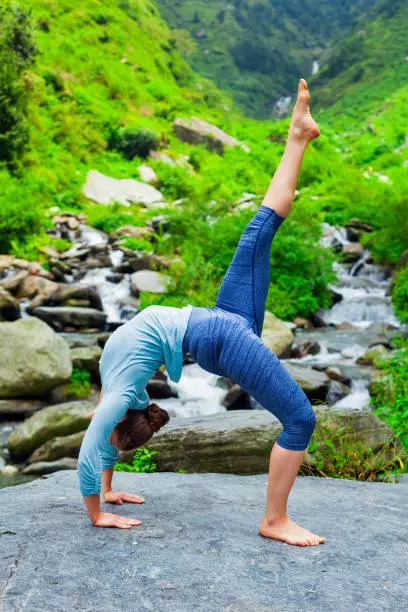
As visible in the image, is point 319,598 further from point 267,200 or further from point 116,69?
point 116,69

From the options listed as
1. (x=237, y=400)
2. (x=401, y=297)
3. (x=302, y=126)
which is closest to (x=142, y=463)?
(x=302, y=126)

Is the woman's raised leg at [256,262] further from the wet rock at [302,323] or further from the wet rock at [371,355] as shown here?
the wet rock at [302,323]

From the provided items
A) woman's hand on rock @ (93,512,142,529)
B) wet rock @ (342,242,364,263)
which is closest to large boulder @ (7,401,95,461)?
woman's hand on rock @ (93,512,142,529)

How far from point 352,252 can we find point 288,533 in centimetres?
1813

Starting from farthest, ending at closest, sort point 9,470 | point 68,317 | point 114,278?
point 114,278
point 68,317
point 9,470

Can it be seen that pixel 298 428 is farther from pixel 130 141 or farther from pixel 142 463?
pixel 130 141

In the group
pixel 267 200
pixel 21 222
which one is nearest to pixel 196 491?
pixel 267 200

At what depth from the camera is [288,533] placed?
2889 mm

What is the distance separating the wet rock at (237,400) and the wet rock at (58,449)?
288 centimetres

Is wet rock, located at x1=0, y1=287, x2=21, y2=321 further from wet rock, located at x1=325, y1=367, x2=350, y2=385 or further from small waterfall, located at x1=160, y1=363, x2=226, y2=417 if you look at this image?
wet rock, located at x1=325, y1=367, x2=350, y2=385

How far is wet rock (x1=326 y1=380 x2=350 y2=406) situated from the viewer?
9.39m

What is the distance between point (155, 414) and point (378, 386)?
5973 mm

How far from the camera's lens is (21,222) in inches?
723

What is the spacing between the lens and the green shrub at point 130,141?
33938 mm
